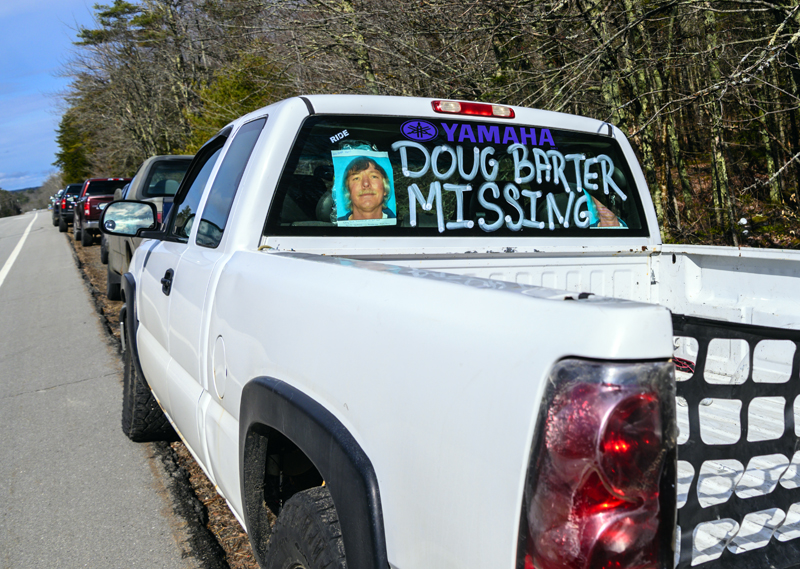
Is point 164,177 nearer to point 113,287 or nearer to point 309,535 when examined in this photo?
point 113,287

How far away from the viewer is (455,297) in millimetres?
1360

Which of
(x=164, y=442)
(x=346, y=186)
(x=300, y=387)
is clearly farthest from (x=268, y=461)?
(x=164, y=442)

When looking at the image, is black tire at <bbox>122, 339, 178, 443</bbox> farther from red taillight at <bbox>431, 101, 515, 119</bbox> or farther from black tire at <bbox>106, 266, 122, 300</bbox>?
black tire at <bbox>106, 266, 122, 300</bbox>

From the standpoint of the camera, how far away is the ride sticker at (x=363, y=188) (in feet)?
9.10

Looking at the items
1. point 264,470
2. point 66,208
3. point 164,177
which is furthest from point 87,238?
point 264,470

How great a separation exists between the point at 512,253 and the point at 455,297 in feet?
5.55

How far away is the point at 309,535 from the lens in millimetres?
1753

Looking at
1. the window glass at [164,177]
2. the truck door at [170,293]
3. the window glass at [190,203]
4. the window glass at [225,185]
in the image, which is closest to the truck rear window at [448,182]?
the window glass at [225,185]

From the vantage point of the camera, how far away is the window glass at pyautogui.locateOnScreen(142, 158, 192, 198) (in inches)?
Answer: 356

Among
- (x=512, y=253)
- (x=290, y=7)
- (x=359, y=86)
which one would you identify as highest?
(x=290, y=7)

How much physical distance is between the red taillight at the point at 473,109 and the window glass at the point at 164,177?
22.7 feet

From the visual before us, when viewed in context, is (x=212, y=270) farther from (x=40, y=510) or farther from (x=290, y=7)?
(x=290, y=7)

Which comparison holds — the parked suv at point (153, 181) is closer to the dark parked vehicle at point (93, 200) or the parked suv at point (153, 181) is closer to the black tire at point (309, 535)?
the black tire at point (309, 535)

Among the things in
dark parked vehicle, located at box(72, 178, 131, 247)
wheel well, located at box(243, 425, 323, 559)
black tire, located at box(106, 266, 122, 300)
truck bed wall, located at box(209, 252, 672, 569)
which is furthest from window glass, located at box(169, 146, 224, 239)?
dark parked vehicle, located at box(72, 178, 131, 247)
